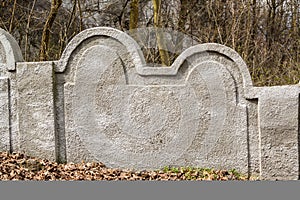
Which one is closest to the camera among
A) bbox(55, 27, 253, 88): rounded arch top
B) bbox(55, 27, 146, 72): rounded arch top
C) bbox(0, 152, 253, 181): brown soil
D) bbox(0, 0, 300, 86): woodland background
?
bbox(55, 27, 253, 88): rounded arch top

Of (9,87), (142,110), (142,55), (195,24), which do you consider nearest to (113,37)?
(142,55)

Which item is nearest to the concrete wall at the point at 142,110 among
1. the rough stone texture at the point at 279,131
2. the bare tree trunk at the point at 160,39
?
the rough stone texture at the point at 279,131

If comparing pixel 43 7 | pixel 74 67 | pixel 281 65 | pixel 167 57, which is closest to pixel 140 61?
pixel 74 67

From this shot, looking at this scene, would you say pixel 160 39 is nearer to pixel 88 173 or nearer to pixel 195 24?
pixel 195 24

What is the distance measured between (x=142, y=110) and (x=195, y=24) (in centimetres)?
404

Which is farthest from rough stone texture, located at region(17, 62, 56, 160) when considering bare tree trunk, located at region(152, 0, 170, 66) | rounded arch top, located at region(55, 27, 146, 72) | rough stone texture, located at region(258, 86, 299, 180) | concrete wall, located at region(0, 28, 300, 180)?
bare tree trunk, located at region(152, 0, 170, 66)

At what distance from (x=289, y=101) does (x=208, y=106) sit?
0.80 metres

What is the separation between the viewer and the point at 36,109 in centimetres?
477

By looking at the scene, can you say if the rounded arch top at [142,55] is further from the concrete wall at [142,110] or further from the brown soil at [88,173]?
the brown soil at [88,173]

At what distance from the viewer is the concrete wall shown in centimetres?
420

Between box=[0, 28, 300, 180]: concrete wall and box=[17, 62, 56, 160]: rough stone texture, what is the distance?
11 millimetres

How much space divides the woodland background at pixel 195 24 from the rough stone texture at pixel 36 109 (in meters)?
2.64

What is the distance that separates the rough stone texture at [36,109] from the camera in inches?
186

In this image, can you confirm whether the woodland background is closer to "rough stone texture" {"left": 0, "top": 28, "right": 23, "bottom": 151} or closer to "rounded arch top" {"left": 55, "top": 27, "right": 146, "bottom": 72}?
"rough stone texture" {"left": 0, "top": 28, "right": 23, "bottom": 151}
